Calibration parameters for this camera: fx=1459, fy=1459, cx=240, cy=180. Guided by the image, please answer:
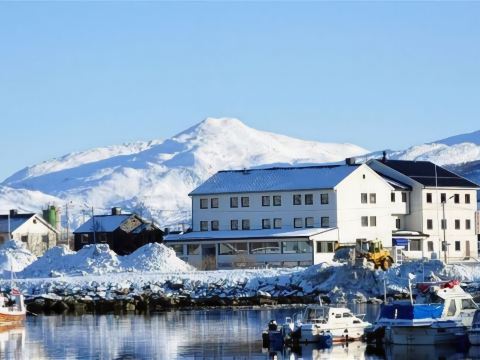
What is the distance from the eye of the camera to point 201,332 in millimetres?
55469

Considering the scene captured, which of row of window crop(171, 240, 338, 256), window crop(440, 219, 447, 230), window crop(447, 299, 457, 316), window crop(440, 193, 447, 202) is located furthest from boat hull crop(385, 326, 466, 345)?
window crop(440, 193, 447, 202)

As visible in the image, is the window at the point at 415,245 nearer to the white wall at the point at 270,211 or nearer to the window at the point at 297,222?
the white wall at the point at 270,211

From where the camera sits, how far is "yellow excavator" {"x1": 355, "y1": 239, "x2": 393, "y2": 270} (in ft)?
261

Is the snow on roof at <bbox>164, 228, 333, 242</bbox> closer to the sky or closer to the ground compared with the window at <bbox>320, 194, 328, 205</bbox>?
closer to the ground

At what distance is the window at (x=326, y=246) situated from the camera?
91.7 m

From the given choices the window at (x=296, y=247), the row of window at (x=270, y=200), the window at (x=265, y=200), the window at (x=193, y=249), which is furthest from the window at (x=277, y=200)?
the window at (x=193, y=249)

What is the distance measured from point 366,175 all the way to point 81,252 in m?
21.1

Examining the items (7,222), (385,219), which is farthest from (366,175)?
(7,222)

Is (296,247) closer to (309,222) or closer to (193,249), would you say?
(309,222)

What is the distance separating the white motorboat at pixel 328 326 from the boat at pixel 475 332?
15.6 feet

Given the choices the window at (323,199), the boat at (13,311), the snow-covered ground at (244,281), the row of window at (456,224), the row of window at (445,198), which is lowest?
the boat at (13,311)

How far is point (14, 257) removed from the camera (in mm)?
89625

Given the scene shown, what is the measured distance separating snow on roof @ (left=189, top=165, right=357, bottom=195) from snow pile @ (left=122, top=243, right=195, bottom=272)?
11.3 m

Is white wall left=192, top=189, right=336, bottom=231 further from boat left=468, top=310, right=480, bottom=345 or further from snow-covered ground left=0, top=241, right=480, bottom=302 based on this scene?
boat left=468, top=310, right=480, bottom=345
